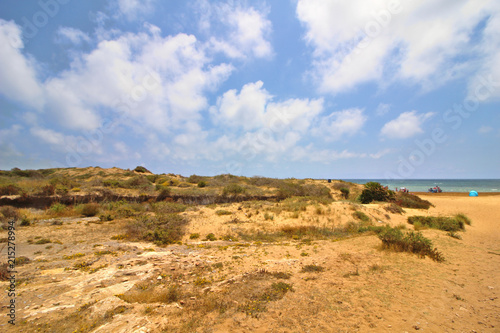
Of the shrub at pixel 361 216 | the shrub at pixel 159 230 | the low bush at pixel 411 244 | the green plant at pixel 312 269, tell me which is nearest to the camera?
the green plant at pixel 312 269

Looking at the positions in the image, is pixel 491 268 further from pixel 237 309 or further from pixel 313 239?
pixel 237 309

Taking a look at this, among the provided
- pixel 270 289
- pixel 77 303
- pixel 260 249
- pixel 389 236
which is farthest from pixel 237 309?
pixel 389 236

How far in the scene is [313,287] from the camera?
5.54 m

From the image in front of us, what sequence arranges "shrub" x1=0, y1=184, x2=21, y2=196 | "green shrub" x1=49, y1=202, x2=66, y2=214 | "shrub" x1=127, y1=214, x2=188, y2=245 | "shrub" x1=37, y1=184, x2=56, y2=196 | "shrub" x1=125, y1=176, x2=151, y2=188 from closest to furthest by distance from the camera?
"shrub" x1=127, y1=214, x2=188, y2=245, "green shrub" x1=49, y1=202, x2=66, y2=214, "shrub" x1=0, y1=184, x2=21, y2=196, "shrub" x1=37, y1=184, x2=56, y2=196, "shrub" x1=125, y1=176, x2=151, y2=188

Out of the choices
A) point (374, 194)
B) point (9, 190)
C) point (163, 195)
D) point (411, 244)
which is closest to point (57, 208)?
point (9, 190)

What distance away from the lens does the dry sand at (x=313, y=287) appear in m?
4.04

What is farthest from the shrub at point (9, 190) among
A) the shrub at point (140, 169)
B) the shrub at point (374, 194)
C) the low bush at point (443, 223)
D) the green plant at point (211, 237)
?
the shrub at point (374, 194)

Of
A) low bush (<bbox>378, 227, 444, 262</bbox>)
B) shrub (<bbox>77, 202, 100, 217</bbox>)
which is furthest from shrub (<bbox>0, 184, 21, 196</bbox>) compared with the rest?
low bush (<bbox>378, 227, 444, 262</bbox>)

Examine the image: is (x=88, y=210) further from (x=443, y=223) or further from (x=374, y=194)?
(x=374, y=194)

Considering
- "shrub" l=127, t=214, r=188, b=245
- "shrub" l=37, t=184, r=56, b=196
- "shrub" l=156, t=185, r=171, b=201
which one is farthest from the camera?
"shrub" l=156, t=185, r=171, b=201

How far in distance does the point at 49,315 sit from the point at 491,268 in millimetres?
12196

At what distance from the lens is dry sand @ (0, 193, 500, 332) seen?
4.04m

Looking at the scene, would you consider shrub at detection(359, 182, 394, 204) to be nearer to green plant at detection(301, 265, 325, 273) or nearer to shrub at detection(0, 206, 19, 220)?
green plant at detection(301, 265, 325, 273)

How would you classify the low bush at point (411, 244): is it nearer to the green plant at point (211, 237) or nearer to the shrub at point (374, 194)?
the green plant at point (211, 237)
